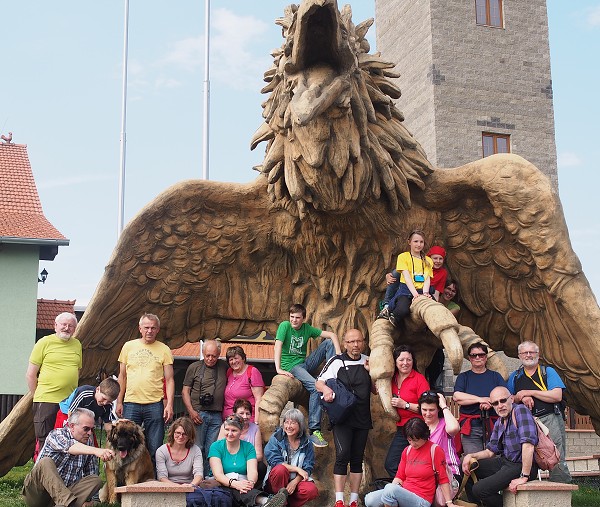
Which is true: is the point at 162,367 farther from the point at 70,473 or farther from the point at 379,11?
the point at 379,11

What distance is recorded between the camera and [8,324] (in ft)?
62.9

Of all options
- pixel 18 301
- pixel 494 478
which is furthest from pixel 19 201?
pixel 494 478

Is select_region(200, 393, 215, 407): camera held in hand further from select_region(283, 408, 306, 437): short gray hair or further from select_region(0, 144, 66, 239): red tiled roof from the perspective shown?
select_region(0, 144, 66, 239): red tiled roof

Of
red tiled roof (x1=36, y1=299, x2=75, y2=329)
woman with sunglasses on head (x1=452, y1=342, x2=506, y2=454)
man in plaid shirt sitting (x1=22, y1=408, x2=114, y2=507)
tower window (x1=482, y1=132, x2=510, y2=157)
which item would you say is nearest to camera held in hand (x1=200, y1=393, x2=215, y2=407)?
man in plaid shirt sitting (x1=22, y1=408, x2=114, y2=507)

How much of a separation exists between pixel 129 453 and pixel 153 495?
934mm

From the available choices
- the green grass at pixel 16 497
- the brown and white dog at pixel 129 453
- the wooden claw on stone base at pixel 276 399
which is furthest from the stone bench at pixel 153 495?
the green grass at pixel 16 497

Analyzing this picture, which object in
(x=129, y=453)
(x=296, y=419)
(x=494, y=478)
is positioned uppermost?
(x=296, y=419)

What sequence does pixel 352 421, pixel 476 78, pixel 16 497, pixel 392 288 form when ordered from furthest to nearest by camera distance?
pixel 476 78
pixel 16 497
pixel 392 288
pixel 352 421

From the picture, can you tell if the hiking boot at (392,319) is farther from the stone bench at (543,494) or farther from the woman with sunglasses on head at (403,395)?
the stone bench at (543,494)

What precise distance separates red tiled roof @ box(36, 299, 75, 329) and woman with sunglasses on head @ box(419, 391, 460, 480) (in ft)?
49.5

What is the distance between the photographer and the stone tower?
20828 millimetres

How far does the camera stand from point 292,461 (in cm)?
615

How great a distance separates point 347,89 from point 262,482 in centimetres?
280

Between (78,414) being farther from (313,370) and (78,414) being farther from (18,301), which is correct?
(18,301)
